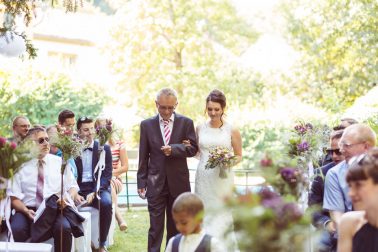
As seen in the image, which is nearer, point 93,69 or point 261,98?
point 261,98

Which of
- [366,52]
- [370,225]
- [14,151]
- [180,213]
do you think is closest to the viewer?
[370,225]

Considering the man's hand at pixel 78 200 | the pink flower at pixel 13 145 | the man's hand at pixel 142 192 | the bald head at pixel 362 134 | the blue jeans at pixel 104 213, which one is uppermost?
the bald head at pixel 362 134

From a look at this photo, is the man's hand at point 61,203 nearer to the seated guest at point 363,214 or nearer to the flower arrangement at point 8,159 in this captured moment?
the flower arrangement at point 8,159

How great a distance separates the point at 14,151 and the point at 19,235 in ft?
6.46

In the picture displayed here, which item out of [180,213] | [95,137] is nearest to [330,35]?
[95,137]

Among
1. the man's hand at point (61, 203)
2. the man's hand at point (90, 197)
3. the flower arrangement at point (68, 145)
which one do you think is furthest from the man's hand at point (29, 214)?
the man's hand at point (90, 197)

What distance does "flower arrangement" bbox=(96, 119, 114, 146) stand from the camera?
866 centimetres

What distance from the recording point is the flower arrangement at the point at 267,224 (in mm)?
3436

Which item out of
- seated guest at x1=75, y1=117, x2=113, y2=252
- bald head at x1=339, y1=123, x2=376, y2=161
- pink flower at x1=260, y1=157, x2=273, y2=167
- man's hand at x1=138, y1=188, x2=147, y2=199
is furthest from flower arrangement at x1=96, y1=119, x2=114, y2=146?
pink flower at x1=260, y1=157, x2=273, y2=167

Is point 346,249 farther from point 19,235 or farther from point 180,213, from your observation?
point 19,235

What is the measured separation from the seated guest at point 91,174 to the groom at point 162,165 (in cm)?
96

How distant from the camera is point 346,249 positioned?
14.9 ft

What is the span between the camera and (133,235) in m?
11.0

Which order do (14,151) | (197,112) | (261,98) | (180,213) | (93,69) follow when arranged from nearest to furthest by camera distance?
(180,213) < (14,151) < (197,112) < (261,98) < (93,69)
